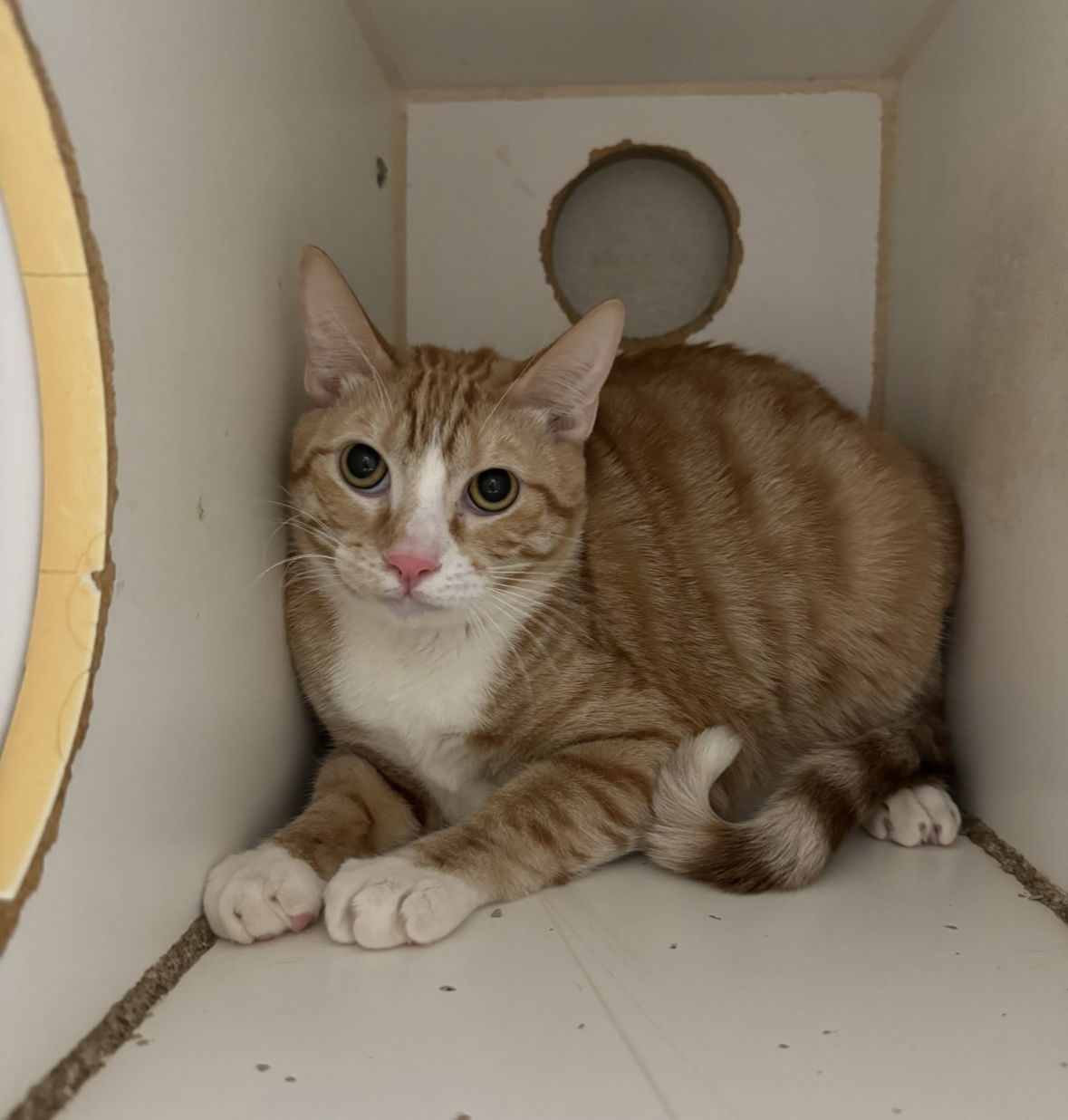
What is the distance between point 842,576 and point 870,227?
965 mm

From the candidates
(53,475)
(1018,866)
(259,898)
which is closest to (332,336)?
(53,475)

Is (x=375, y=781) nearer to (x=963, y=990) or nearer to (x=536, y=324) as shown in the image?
(x=963, y=990)

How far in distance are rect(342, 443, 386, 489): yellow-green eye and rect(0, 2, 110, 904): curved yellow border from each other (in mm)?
628

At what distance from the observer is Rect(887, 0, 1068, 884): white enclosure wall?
1.64m

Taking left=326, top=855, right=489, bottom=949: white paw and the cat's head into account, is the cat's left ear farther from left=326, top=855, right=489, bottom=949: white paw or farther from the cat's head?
left=326, top=855, right=489, bottom=949: white paw

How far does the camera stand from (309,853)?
5.32ft

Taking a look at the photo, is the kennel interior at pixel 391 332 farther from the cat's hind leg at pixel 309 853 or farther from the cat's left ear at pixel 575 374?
the cat's left ear at pixel 575 374

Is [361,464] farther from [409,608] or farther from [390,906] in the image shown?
[390,906]

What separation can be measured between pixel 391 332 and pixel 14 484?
5.31 feet

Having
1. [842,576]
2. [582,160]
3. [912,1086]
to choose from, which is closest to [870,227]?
[582,160]

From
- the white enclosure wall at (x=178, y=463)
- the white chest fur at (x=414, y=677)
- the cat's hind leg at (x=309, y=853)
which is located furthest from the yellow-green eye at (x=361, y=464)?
the cat's hind leg at (x=309, y=853)

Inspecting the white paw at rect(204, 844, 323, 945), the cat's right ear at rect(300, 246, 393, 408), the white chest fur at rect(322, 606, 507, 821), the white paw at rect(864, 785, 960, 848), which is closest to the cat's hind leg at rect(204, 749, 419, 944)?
the white paw at rect(204, 844, 323, 945)

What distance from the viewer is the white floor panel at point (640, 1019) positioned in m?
1.11

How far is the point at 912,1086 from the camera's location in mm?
1142
